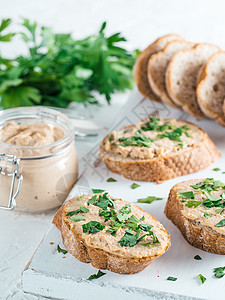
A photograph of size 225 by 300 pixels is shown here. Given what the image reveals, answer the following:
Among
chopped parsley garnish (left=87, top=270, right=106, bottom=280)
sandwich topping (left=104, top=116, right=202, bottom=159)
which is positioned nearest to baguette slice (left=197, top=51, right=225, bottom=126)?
sandwich topping (left=104, top=116, right=202, bottom=159)

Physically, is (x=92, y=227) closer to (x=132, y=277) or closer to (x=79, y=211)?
(x=79, y=211)

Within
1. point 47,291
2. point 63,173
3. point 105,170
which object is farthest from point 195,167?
point 47,291

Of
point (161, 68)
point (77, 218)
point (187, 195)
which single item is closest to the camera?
point (77, 218)

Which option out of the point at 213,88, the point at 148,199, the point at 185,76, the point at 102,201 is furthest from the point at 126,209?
the point at 185,76

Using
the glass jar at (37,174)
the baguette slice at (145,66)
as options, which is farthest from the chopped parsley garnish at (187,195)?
the baguette slice at (145,66)

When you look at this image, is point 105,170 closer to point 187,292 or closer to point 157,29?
point 187,292

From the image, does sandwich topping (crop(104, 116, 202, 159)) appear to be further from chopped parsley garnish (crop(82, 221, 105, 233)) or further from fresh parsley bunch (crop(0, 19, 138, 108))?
fresh parsley bunch (crop(0, 19, 138, 108))

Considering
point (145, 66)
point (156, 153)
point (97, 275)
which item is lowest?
point (97, 275)
